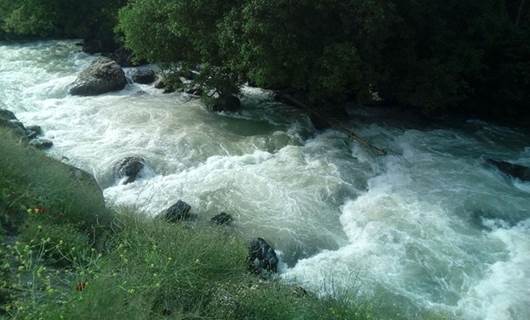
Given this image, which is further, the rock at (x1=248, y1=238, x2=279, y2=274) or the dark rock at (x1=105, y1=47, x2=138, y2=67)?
the dark rock at (x1=105, y1=47, x2=138, y2=67)

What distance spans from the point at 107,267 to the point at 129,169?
8916 mm

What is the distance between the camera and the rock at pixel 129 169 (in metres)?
13.0

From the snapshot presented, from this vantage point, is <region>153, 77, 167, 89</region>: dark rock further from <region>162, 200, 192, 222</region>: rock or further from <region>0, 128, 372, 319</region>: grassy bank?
<region>0, 128, 372, 319</region>: grassy bank

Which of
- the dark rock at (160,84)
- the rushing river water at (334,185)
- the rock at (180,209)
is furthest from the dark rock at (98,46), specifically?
the rock at (180,209)

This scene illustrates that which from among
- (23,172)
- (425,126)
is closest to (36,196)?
(23,172)

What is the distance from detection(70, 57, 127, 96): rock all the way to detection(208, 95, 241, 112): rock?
13.0 feet

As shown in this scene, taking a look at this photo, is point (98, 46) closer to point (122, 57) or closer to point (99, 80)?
point (122, 57)

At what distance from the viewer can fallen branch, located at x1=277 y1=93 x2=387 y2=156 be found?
1568 centimetres

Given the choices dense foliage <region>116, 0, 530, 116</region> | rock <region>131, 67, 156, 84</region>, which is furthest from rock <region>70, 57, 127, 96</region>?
dense foliage <region>116, 0, 530, 116</region>

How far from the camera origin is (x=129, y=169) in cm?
1308

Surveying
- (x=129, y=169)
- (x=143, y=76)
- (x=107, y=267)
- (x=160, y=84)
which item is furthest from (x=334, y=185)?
(x=143, y=76)

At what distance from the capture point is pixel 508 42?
18156 millimetres

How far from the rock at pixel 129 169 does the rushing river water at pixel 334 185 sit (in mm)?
214

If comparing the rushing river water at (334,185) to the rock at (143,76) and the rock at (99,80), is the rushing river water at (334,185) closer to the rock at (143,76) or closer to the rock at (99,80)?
the rock at (99,80)
